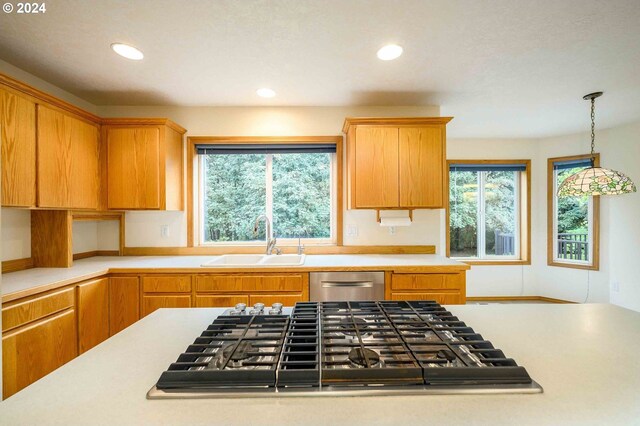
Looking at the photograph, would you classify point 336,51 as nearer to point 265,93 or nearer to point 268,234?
point 265,93

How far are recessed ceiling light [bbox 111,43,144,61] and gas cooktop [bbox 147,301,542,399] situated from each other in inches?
79.6

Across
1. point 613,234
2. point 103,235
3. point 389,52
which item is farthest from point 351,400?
point 613,234

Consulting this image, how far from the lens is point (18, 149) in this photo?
1936mm

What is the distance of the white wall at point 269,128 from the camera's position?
304 centimetres

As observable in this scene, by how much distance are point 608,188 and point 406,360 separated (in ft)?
9.62

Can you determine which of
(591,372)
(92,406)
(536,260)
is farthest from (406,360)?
(536,260)

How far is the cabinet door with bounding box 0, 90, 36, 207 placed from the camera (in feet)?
6.02

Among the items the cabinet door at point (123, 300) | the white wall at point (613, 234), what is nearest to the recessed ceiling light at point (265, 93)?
the cabinet door at point (123, 300)

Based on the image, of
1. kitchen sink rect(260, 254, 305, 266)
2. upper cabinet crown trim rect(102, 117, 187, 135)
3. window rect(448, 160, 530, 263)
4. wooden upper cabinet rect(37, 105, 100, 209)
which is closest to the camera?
wooden upper cabinet rect(37, 105, 100, 209)

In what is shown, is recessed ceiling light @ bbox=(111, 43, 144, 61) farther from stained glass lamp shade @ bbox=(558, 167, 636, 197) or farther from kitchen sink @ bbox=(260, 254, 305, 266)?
stained glass lamp shade @ bbox=(558, 167, 636, 197)

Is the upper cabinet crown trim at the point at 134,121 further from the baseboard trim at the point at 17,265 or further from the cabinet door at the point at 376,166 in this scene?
the cabinet door at the point at 376,166

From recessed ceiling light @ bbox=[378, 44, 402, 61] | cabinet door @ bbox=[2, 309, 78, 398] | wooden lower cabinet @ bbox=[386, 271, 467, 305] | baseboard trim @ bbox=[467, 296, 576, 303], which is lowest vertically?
baseboard trim @ bbox=[467, 296, 576, 303]

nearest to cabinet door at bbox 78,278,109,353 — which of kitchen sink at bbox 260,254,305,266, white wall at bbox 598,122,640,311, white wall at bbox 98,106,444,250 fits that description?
white wall at bbox 98,106,444,250

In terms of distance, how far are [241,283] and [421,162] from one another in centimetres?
193
